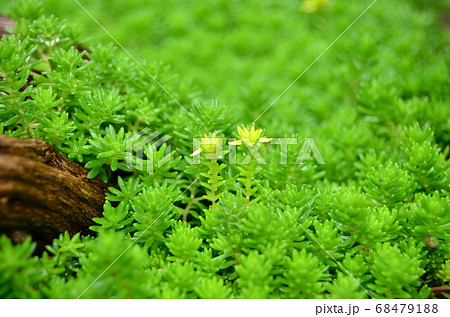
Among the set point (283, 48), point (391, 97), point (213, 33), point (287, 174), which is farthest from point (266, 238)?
point (213, 33)

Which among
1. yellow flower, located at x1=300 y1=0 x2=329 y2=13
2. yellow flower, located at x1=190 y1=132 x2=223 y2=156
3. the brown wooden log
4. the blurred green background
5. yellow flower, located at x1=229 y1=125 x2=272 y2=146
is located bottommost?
the brown wooden log

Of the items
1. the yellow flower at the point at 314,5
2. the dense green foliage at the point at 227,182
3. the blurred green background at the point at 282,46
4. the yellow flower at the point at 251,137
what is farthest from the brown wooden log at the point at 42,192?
the yellow flower at the point at 314,5

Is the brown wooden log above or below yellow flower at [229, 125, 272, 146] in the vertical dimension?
below

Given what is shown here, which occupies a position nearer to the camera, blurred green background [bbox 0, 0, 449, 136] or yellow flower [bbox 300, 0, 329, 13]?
blurred green background [bbox 0, 0, 449, 136]


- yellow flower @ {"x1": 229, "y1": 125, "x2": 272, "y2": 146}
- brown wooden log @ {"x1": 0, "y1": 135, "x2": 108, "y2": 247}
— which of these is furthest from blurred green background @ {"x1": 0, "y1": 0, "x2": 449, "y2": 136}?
brown wooden log @ {"x1": 0, "y1": 135, "x2": 108, "y2": 247}

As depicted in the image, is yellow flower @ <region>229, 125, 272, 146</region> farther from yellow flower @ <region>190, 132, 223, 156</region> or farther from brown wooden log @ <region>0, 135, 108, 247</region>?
brown wooden log @ <region>0, 135, 108, 247</region>

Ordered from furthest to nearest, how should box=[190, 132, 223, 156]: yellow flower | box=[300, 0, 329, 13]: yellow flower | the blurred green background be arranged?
box=[300, 0, 329, 13]: yellow flower
the blurred green background
box=[190, 132, 223, 156]: yellow flower
